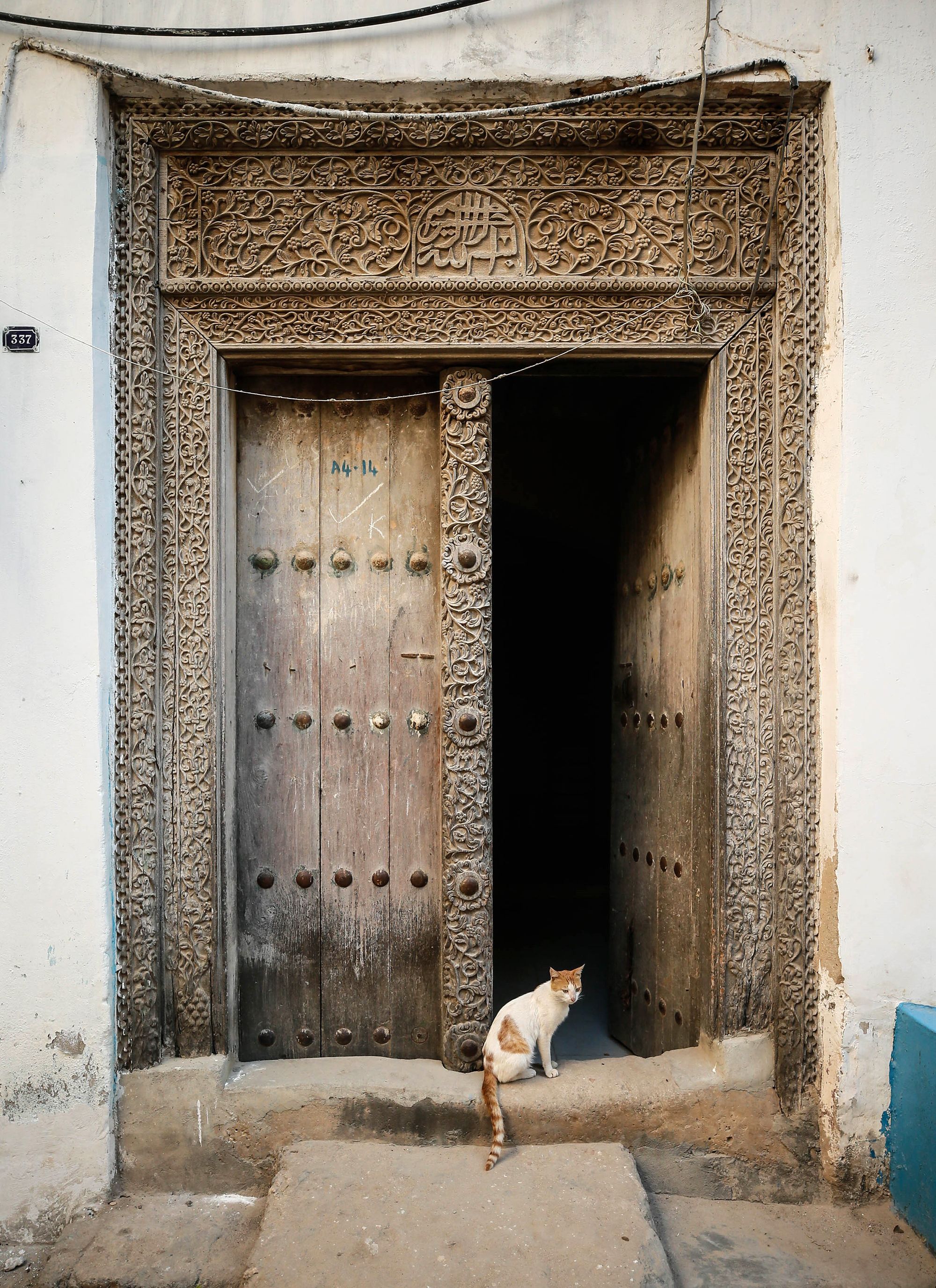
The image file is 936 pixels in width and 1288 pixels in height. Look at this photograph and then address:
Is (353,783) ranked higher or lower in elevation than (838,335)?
lower

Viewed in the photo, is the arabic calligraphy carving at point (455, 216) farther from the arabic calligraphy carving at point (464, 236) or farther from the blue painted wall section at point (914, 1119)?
the blue painted wall section at point (914, 1119)

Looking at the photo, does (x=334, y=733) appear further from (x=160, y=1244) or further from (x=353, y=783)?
(x=160, y=1244)

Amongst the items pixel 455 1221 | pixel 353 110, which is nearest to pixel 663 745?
pixel 455 1221

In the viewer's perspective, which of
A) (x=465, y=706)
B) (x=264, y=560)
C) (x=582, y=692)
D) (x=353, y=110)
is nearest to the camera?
(x=353, y=110)

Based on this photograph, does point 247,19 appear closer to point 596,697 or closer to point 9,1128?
point 9,1128

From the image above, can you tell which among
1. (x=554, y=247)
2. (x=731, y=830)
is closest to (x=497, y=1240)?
(x=731, y=830)

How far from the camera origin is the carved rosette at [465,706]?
2.51 m

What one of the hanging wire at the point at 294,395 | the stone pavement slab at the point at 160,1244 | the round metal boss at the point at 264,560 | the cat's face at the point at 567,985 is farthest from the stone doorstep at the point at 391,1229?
the hanging wire at the point at 294,395

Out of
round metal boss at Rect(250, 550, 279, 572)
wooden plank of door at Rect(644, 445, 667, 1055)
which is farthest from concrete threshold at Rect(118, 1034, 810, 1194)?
round metal boss at Rect(250, 550, 279, 572)

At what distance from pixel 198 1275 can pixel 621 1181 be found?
3.44ft

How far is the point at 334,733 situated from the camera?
265cm

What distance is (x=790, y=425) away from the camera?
8.04 ft

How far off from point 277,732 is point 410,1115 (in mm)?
1139

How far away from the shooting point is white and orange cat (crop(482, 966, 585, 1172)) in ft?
7.76
